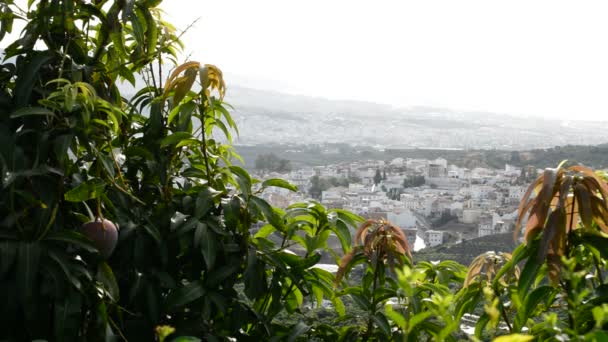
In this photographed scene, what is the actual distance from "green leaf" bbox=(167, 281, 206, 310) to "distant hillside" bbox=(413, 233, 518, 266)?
90 centimetres

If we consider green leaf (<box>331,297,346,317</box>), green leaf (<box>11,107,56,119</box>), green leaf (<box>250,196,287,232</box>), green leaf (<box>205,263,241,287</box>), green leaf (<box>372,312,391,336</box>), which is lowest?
green leaf (<box>331,297,346,317</box>)

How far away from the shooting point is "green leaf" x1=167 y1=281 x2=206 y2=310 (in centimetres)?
99

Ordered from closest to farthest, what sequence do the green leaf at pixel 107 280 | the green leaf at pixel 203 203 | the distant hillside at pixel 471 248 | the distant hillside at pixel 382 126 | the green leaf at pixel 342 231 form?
the green leaf at pixel 107 280 < the green leaf at pixel 203 203 < the green leaf at pixel 342 231 < the distant hillside at pixel 471 248 < the distant hillside at pixel 382 126

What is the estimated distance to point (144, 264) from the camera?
104 centimetres

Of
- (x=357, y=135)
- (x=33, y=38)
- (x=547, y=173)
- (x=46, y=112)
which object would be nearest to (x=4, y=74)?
(x=33, y=38)

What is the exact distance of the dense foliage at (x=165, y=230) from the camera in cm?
85

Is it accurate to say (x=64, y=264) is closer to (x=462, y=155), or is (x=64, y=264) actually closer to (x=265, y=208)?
(x=265, y=208)

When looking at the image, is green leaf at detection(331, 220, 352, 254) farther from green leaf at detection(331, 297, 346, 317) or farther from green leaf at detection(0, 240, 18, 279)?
green leaf at detection(0, 240, 18, 279)

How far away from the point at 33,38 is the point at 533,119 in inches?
1346

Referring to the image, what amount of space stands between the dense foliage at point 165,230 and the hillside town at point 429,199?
190mm

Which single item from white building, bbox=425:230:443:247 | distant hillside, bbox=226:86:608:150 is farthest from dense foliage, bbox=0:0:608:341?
distant hillside, bbox=226:86:608:150

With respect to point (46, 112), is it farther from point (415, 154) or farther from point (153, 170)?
point (415, 154)

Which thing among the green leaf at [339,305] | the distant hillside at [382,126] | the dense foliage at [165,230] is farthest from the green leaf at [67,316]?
the distant hillside at [382,126]

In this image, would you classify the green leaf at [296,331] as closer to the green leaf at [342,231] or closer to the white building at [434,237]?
the green leaf at [342,231]
